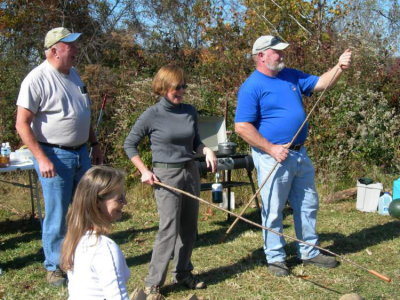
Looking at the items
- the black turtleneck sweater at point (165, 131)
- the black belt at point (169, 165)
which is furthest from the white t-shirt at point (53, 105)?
the black belt at point (169, 165)

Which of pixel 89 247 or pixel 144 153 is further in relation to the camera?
pixel 144 153

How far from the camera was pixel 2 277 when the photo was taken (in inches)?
187

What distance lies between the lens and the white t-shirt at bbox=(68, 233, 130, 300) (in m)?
2.21

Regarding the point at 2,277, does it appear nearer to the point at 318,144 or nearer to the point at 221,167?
the point at 221,167

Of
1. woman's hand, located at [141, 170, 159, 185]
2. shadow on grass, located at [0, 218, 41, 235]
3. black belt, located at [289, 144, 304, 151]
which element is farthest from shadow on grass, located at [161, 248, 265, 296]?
shadow on grass, located at [0, 218, 41, 235]

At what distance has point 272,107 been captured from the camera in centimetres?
435

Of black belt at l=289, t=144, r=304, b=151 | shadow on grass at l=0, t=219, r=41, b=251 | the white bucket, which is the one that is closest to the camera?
black belt at l=289, t=144, r=304, b=151

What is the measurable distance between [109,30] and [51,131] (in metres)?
11.6

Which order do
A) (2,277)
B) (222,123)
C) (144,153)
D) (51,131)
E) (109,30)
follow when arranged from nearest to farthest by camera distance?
→ 1. (51,131)
2. (2,277)
3. (222,123)
4. (144,153)
5. (109,30)

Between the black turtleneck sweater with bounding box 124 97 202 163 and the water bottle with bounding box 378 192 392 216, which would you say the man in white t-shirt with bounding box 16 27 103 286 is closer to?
the black turtleneck sweater with bounding box 124 97 202 163

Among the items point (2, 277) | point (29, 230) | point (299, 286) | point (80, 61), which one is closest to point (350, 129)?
point (299, 286)

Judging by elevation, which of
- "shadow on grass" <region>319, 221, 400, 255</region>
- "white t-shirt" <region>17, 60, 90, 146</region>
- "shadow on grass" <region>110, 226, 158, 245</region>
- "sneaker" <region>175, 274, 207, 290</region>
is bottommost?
"shadow on grass" <region>110, 226, 158, 245</region>

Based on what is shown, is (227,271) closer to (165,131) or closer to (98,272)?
(165,131)

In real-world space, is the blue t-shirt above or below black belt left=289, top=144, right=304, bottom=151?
above
